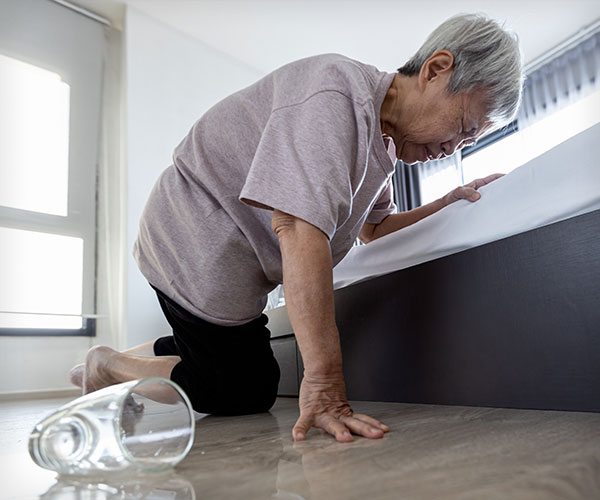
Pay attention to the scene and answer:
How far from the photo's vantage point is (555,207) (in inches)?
32.8

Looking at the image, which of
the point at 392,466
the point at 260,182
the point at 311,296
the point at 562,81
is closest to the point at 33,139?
the point at 260,182

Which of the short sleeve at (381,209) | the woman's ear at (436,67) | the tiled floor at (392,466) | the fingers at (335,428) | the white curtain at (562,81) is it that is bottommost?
the tiled floor at (392,466)

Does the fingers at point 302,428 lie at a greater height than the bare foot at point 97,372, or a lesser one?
lesser

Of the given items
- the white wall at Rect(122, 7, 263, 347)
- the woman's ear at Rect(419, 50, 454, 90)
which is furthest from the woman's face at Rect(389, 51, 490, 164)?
the white wall at Rect(122, 7, 263, 347)

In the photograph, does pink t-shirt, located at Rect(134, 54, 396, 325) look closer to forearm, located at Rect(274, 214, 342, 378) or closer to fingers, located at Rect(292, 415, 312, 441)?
forearm, located at Rect(274, 214, 342, 378)

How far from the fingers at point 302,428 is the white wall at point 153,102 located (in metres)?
2.32

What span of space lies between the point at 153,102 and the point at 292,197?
9.10 feet

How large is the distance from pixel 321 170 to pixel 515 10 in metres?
3.27

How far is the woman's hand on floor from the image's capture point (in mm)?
687

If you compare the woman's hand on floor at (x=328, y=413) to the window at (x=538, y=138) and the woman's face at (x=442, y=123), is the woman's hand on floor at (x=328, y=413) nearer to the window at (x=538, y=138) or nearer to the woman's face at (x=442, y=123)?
the woman's face at (x=442, y=123)

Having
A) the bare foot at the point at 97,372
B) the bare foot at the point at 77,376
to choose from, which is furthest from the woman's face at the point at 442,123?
the bare foot at the point at 77,376

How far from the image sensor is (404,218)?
55.0 inches

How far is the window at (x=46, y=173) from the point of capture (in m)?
2.68

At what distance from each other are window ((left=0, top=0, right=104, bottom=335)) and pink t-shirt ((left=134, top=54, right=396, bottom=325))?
1.83 metres
